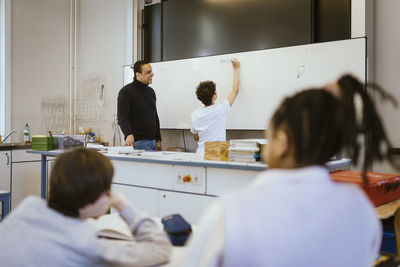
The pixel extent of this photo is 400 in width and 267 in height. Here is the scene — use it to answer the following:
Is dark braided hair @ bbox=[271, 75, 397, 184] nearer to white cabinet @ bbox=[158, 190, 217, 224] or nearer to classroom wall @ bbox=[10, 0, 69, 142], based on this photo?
white cabinet @ bbox=[158, 190, 217, 224]

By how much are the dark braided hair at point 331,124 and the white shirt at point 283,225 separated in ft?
0.15

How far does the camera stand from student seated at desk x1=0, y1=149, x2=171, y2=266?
0.90m

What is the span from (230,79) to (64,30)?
2.98 meters

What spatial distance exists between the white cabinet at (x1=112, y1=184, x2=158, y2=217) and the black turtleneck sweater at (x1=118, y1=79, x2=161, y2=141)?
3.59 ft

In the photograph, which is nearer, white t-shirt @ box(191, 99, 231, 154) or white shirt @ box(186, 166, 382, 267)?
white shirt @ box(186, 166, 382, 267)

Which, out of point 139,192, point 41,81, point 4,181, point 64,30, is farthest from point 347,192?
point 64,30

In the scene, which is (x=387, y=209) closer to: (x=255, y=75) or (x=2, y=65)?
(x=255, y=75)

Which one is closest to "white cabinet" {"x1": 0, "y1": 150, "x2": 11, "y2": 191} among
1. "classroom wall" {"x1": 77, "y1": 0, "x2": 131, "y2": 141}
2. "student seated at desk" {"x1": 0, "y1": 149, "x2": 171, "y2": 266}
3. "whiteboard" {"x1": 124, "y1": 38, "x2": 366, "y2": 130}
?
"classroom wall" {"x1": 77, "y1": 0, "x2": 131, "y2": 141}

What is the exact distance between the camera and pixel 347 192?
74cm

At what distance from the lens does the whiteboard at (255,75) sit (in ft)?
11.2

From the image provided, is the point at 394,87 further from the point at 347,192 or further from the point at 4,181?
the point at 4,181

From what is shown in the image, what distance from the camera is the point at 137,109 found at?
3.99 m

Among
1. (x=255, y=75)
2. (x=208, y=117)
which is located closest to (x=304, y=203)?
(x=208, y=117)

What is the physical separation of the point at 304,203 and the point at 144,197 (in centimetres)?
227
